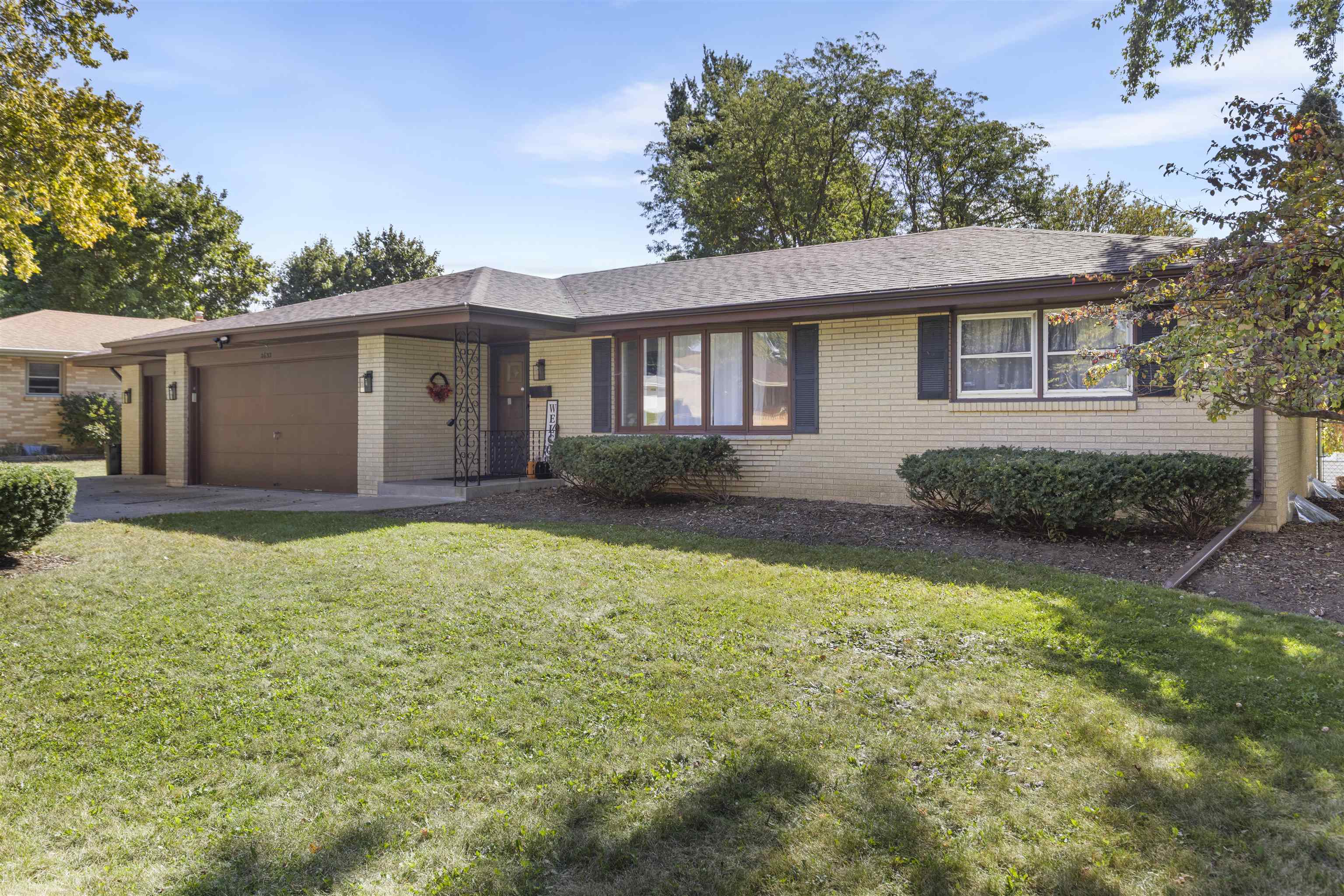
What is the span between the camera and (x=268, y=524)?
389 inches

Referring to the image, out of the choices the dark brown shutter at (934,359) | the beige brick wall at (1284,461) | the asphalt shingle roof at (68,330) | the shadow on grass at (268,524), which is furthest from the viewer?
the asphalt shingle roof at (68,330)

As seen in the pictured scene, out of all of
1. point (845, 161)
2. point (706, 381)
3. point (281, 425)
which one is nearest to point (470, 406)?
point (281, 425)

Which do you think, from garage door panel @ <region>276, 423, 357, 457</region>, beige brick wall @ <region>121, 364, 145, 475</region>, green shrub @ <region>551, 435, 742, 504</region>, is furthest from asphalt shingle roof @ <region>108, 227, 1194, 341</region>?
beige brick wall @ <region>121, 364, 145, 475</region>

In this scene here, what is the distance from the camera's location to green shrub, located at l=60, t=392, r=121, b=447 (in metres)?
24.8

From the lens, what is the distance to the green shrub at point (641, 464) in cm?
1066

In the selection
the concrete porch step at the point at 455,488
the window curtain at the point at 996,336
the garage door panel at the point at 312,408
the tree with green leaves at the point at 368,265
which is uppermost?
the tree with green leaves at the point at 368,265

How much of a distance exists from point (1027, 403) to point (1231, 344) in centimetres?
412

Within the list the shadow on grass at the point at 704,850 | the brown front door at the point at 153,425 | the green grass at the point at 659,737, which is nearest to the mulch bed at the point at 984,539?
the green grass at the point at 659,737

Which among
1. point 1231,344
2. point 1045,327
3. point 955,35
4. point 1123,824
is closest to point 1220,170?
point 1231,344

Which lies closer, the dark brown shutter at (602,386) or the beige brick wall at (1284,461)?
the beige brick wall at (1284,461)

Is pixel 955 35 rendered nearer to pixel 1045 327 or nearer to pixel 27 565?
pixel 1045 327

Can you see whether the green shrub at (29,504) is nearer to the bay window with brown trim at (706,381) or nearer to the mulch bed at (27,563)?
the mulch bed at (27,563)

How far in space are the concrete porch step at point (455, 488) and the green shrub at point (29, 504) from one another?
506 cm

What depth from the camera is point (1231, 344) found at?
6055 millimetres
